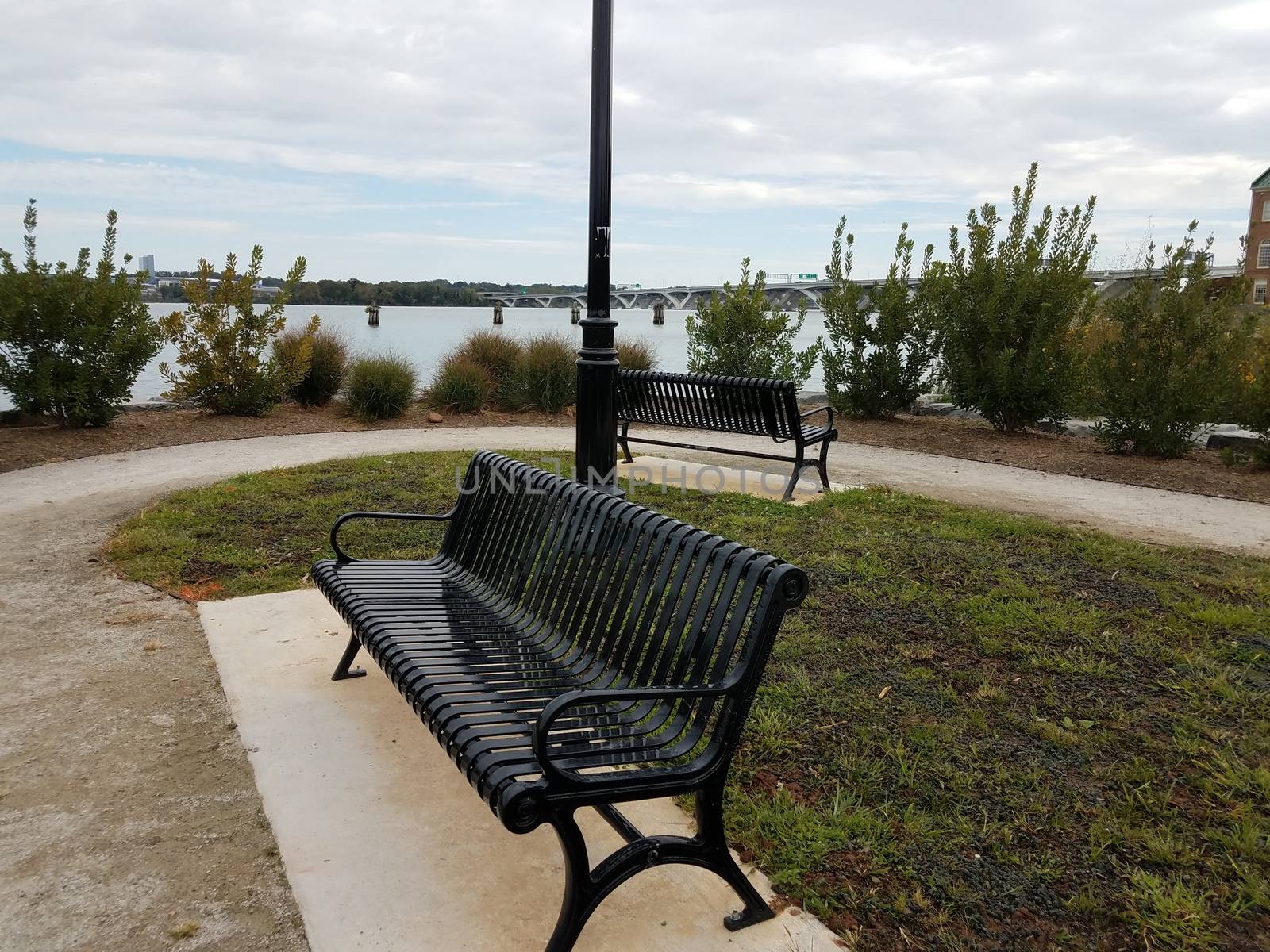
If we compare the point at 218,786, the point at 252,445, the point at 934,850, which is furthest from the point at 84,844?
the point at 252,445

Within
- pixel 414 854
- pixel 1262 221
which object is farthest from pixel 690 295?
pixel 1262 221

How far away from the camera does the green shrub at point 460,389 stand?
12.3 m

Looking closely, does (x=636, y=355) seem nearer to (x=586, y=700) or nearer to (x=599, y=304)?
(x=599, y=304)

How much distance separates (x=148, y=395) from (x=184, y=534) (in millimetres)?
7380

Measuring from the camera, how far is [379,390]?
1162 centimetres

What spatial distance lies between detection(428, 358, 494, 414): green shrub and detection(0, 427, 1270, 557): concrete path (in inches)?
54.0

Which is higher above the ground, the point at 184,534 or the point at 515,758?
the point at 515,758

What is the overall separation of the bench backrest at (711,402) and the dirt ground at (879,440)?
241 cm

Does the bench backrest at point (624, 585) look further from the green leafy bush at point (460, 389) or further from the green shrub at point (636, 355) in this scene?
→ the green shrub at point (636, 355)

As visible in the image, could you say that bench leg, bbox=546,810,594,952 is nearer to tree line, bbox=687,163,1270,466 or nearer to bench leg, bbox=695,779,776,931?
bench leg, bbox=695,779,776,931

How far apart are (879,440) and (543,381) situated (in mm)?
4508

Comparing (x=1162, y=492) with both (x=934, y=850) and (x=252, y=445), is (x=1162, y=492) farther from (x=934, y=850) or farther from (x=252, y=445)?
(x=252, y=445)

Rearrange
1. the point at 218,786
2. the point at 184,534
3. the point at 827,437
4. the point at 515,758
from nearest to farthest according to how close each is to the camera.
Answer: the point at 515,758
the point at 218,786
the point at 184,534
the point at 827,437

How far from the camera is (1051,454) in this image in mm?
→ 9898
